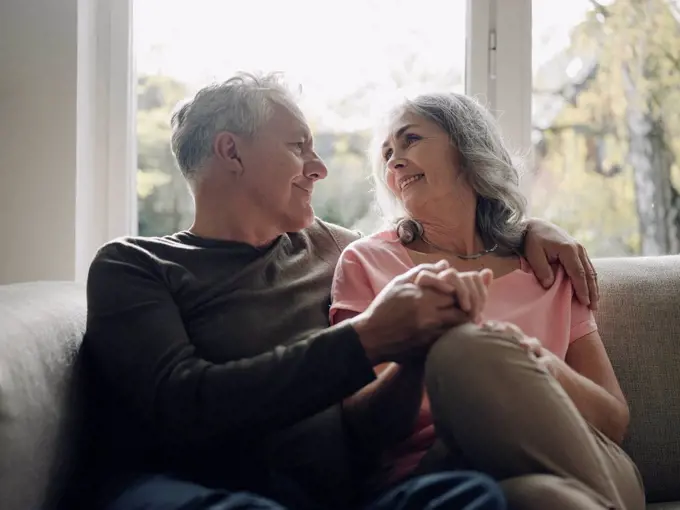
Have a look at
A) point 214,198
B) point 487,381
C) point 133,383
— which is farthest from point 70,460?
point 487,381

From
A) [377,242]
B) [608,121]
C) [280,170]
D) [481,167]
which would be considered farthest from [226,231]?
[608,121]

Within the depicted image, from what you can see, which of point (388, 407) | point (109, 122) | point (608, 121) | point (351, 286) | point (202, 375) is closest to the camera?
point (202, 375)

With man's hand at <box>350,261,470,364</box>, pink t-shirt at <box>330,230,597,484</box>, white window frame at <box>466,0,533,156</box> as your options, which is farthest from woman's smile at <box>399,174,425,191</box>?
white window frame at <box>466,0,533,156</box>

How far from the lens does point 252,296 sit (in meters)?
1.26

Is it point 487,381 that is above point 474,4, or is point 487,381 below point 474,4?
below

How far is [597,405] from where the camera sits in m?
1.26

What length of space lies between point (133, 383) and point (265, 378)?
20cm

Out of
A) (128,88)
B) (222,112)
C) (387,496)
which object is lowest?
(387,496)

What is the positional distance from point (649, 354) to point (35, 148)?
4.55 ft

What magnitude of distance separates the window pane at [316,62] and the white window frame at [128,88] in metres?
0.05

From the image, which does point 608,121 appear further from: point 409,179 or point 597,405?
point 597,405

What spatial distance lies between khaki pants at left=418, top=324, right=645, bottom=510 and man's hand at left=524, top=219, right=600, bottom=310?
0.45 meters

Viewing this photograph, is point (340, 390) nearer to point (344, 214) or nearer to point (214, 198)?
point (214, 198)

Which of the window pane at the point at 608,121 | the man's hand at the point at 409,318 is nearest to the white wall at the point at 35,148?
the man's hand at the point at 409,318
